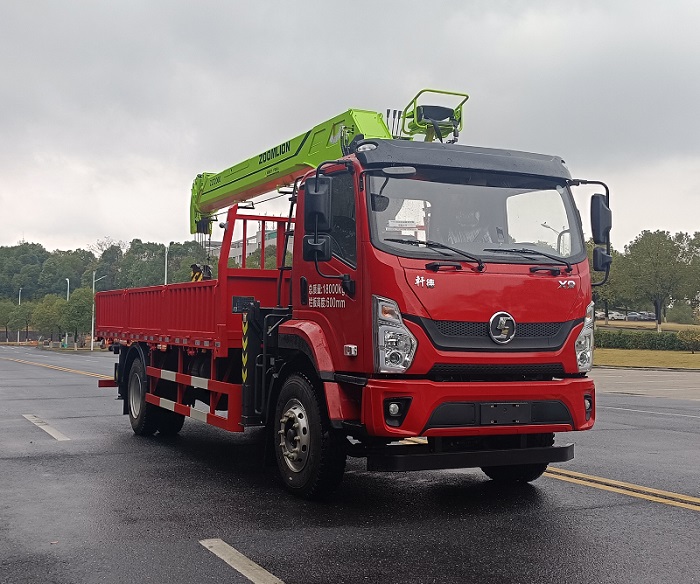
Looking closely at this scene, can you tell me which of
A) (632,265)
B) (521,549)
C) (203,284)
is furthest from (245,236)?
(632,265)

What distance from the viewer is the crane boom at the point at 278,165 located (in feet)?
29.1

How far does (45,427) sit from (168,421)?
2.19 meters

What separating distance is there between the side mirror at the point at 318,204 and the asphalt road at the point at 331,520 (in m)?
2.20

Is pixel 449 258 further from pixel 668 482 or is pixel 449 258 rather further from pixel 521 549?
pixel 668 482

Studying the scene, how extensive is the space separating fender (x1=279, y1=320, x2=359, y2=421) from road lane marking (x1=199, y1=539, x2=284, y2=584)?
1346 millimetres

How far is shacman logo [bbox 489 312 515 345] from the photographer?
6.26m

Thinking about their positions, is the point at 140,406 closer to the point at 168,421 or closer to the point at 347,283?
the point at 168,421

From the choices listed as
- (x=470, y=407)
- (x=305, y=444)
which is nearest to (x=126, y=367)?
(x=305, y=444)

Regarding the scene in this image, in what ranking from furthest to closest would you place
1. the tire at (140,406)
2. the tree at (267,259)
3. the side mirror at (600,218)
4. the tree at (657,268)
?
1. the tree at (657,268)
2. the tire at (140,406)
3. the tree at (267,259)
4. the side mirror at (600,218)

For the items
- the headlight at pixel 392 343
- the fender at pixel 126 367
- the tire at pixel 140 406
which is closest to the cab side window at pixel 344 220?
the headlight at pixel 392 343

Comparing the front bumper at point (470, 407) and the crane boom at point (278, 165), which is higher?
the crane boom at point (278, 165)

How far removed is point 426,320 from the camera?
6.11 metres

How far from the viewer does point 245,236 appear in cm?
894

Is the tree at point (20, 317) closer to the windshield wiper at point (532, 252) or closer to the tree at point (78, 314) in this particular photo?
the tree at point (78, 314)
